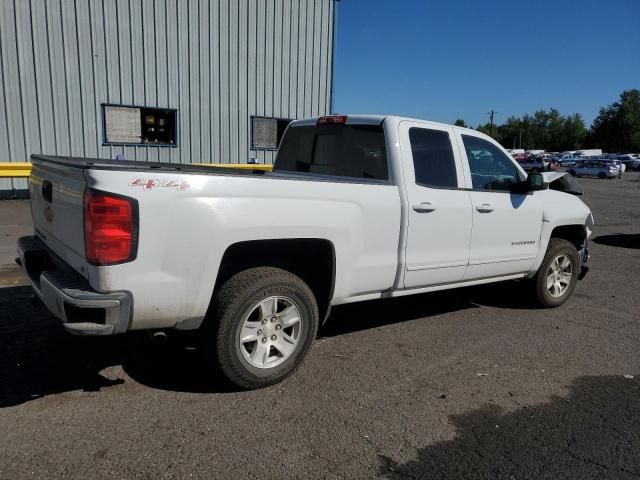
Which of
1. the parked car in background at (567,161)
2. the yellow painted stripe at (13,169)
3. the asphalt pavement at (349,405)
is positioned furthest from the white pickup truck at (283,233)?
the parked car in background at (567,161)

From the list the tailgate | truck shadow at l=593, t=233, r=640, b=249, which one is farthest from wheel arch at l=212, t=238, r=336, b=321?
truck shadow at l=593, t=233, r=640, b=249

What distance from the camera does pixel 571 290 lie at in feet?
19.6

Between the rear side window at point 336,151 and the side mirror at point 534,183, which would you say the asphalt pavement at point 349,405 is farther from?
the rear side window at point 336,151

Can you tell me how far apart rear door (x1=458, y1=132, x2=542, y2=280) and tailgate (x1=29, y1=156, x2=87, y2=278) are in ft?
10.5

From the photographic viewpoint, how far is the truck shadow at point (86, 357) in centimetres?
357

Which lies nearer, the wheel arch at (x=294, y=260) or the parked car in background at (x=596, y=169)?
the wheel arch at (x=294, y=260)

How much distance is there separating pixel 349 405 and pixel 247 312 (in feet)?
2.99

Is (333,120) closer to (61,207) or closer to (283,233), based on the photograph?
(283,233)

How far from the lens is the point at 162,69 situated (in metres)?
13.8

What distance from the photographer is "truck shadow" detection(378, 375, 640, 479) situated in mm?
2781

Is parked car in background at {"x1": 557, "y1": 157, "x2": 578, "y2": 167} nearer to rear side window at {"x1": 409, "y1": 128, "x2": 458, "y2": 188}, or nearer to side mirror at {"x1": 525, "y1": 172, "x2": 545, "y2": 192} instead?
side mirror at {"x1": 525, "y1": 172, "x2": 545, "y2": 192}

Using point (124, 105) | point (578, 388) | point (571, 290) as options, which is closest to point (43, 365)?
point (578, 388)

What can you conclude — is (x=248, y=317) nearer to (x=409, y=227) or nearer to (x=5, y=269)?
(x=409, y=227)

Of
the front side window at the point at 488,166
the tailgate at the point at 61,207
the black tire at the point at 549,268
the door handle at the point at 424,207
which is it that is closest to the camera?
the tailgate at the point at 61,207
